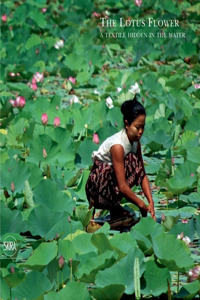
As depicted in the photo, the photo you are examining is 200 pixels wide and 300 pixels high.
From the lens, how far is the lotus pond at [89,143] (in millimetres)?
2301

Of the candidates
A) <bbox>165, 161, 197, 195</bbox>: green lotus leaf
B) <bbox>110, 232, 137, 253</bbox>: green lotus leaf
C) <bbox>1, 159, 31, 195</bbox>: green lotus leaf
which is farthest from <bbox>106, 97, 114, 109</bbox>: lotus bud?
<bbox>110, 232, 137, 253</bbox>: green lotus leaf

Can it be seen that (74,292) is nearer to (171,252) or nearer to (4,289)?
(4,289)

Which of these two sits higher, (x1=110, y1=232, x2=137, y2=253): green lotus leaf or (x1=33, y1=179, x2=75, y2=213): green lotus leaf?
(x1=33, y1=179, x2=75, y2=213): green lotus leaf

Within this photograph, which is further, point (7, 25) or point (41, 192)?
point (7, 25)

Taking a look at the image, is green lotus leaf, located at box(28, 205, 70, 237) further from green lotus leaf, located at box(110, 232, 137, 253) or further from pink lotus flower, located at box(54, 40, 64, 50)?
pink lotus flower, located at box(54, 40, 64, 50)

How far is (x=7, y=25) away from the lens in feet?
24.7

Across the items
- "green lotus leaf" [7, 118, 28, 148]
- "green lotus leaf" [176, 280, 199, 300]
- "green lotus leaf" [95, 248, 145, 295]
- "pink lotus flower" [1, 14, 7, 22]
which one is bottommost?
"green lotus leaf" [176, 280, 199, 300]

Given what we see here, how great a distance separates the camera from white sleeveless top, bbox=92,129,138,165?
9.82ft

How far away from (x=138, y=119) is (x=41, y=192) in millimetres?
517

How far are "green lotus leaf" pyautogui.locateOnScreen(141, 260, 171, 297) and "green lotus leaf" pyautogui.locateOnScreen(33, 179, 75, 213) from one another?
0.73 m

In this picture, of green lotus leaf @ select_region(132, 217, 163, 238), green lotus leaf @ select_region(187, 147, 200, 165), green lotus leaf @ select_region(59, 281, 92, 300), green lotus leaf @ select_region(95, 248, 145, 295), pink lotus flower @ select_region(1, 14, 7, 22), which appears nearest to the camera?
green lotus leaf @ select_region(59, 281, 92, 300)

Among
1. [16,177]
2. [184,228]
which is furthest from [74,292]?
[16,177]

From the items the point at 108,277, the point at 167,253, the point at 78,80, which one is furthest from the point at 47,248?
the point at 78,80

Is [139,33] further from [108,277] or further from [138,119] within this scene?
[108,277]
